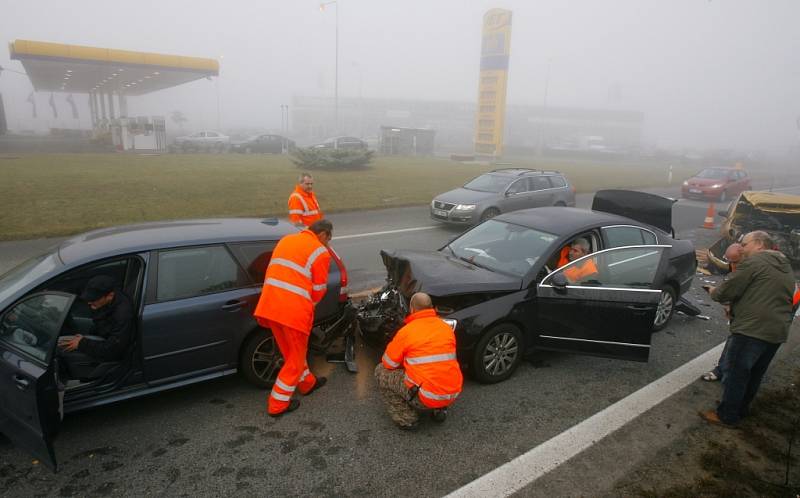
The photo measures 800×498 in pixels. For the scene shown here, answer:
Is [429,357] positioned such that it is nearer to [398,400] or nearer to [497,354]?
[398,400]

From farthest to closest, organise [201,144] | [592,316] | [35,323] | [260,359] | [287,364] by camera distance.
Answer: [201,144], [592,316], [260,359], [287,364], [35,323]

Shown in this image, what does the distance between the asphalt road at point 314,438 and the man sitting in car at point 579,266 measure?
3.38 ft

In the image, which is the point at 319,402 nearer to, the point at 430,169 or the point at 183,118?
the point at 430,169

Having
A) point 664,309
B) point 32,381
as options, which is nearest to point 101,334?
point 32,381

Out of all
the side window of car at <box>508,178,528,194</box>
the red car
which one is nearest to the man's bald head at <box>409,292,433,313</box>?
the side window of car at <box>508,178,528,194</box>

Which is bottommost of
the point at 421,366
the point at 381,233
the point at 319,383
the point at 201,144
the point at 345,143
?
the point at 381,233

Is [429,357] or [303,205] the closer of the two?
[429,357]

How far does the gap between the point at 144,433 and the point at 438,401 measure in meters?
2.35

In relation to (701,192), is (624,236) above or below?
above

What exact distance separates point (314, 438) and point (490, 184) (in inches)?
410

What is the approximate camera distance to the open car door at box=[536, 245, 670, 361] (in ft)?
15.6

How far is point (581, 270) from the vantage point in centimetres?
489

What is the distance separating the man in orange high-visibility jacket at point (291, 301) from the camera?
155 inches

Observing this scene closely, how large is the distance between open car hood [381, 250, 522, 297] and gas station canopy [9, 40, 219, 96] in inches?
1273
